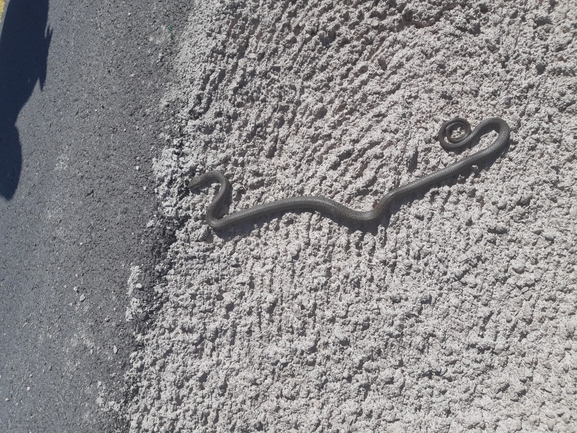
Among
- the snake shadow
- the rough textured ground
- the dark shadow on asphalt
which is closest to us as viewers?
the rough textured ground

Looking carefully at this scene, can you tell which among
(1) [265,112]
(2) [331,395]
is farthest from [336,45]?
(2) [331,395]

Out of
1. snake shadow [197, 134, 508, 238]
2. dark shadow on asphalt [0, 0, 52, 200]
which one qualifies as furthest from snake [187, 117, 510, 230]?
dark shadow on asphalt [0, 0, 52, 200]

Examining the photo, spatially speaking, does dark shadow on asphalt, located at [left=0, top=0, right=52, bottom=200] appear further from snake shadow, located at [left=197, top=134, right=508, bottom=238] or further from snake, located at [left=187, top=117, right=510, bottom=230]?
snake shadow, located at [left=197, top=134, right=508, bottom=238]

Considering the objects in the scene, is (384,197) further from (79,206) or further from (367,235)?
(79,206)

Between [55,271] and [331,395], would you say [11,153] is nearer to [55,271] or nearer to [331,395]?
[55,271]

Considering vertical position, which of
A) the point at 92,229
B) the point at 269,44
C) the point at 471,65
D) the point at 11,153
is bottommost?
the point at 471,65

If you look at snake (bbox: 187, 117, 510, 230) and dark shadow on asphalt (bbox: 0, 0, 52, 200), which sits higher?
dark shadow on asphalt (bbox: 0, 0, 52, 200)

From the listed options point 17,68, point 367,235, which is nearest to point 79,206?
point 17,68
